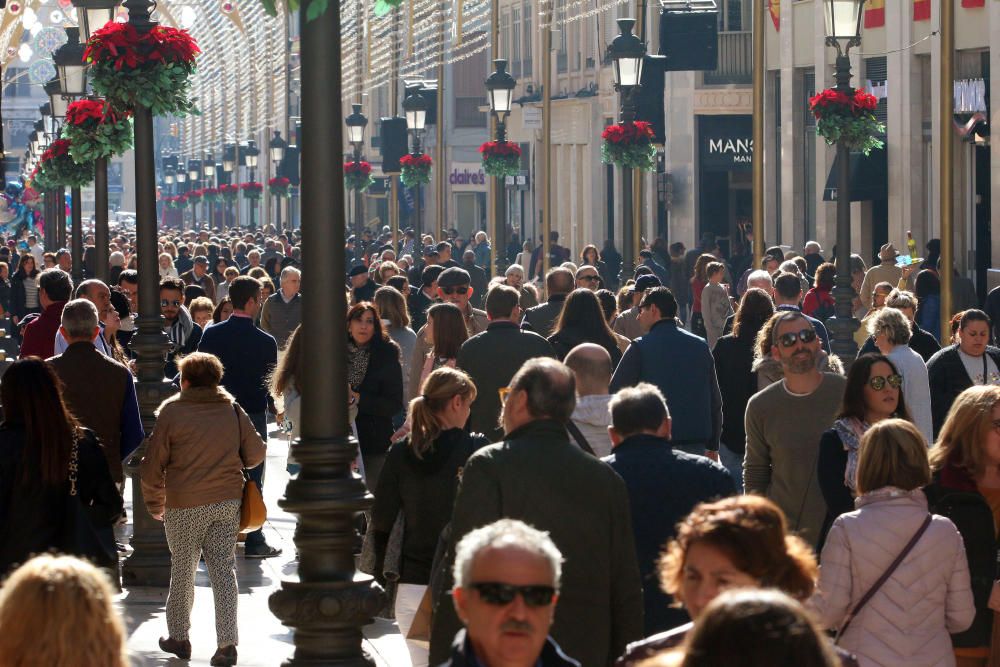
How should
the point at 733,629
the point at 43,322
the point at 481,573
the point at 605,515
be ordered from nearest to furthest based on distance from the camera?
the point at 733,629
the point at 481,573
the point at 605,515
the point at 43,322

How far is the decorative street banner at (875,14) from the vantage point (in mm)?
37094

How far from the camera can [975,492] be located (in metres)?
8.16

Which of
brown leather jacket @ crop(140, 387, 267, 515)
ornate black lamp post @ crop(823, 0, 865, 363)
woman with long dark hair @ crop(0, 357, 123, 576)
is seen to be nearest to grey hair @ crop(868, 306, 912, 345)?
brown leather jacket @ crop(140, 387, 267, 515)

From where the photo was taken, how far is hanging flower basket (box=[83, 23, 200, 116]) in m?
14.1

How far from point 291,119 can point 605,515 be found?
273ft

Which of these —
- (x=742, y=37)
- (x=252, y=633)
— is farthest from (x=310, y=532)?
(x=742, y=37)

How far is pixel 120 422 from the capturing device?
11805 mm

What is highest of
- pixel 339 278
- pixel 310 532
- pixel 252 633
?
pixel 339 278

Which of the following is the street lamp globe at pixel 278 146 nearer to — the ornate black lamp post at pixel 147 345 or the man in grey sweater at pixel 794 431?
the ornate black lamp post at pixel 147 345

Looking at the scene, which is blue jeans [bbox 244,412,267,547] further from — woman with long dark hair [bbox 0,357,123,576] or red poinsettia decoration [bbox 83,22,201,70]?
woman with long dark hair [bbox 0,357,123,576]

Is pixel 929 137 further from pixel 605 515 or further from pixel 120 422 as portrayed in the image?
pixel 605 515

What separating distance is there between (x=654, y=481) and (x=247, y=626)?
4548 millimetres

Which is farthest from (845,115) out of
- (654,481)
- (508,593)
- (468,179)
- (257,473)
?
(468,179)

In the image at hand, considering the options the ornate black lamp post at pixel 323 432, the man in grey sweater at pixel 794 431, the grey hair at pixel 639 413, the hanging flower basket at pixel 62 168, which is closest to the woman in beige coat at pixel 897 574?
the grey hair at pixel 639 413
